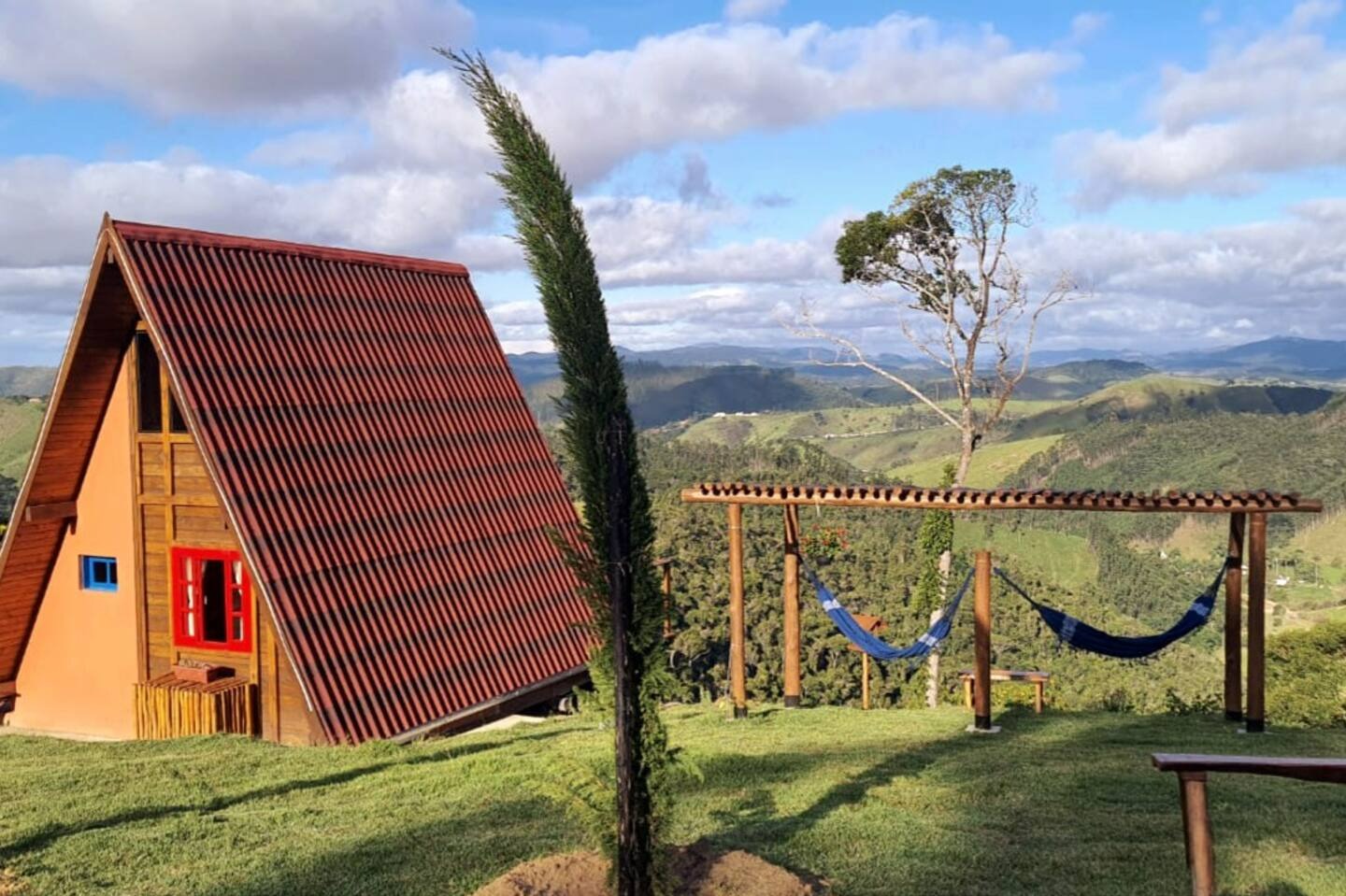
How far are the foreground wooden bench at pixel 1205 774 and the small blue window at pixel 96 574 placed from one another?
1090 centimetres

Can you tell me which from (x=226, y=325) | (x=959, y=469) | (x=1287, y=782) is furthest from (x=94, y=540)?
(x=959, y=469)

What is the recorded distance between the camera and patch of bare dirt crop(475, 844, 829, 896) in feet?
15.7

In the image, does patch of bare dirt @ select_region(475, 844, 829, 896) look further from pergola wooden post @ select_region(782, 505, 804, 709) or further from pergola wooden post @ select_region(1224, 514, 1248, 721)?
pergola wooden post @ select_region(1224, 514, 1248, 721)

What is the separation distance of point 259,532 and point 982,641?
23.5 feet

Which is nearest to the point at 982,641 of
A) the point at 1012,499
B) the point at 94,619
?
the point at 1012,499

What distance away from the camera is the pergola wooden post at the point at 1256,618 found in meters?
9.73

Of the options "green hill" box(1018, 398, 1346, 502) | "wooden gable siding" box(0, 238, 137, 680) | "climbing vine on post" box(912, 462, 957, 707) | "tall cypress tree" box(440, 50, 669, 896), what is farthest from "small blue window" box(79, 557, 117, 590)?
"green hill" box(1018, 398, 1346, 502)

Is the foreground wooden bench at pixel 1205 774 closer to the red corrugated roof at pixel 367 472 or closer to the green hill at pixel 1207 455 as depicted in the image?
the red corrugated roof at pixel 367 472

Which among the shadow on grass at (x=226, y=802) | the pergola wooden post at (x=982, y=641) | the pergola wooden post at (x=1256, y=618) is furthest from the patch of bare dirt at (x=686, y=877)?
the pergola wooden post at (x=1256, y=618)

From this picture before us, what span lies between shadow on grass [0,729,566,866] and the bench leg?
6089 millimetres

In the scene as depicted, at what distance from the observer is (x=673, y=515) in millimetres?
37625

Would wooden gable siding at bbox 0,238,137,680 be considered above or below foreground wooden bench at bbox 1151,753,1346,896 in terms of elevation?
above

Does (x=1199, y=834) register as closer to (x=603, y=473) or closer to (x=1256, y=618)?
(x=603, y=473)

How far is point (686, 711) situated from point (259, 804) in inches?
228
